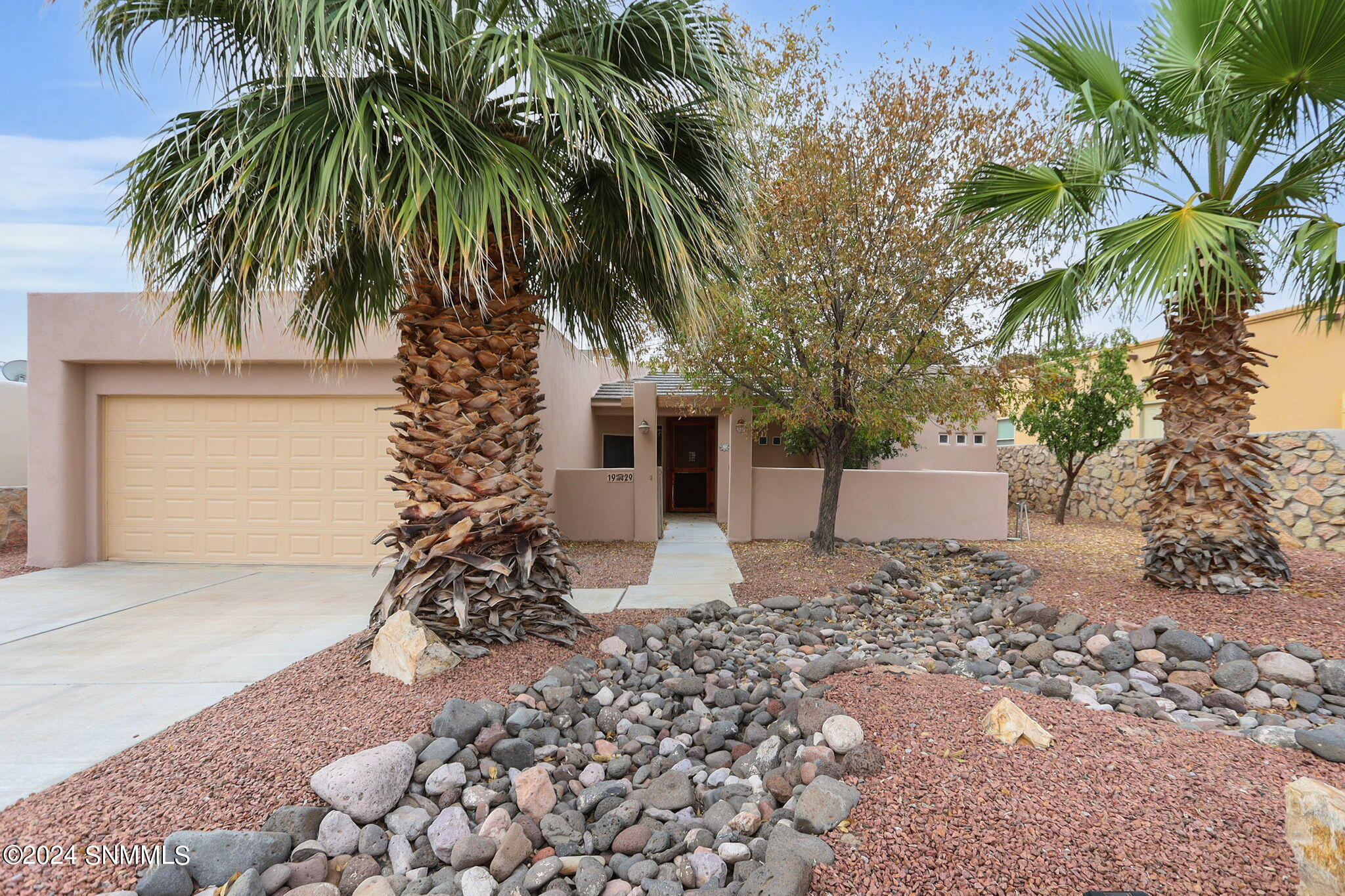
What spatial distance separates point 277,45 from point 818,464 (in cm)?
1226

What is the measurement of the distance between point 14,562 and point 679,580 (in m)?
9.69

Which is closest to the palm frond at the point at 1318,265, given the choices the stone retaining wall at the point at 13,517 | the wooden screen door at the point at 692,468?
the wooden screen door at the point at 692,468

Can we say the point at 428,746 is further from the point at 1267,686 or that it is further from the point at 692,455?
the point at 692,455

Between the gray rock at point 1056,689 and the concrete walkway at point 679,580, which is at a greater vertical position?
the gray rock at point 1056,689

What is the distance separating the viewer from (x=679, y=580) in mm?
7336

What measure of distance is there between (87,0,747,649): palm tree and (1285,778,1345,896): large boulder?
3.41m

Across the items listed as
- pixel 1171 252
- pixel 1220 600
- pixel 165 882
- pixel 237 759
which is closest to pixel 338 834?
pixel 165 882

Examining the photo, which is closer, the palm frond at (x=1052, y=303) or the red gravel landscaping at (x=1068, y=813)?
the red gravel landscaping at (x=1068, y=813)

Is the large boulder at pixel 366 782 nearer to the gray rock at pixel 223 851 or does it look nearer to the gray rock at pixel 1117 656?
the gray rock at pixel 223 851

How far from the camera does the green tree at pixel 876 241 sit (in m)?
6.72

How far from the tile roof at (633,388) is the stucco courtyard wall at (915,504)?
232 cm

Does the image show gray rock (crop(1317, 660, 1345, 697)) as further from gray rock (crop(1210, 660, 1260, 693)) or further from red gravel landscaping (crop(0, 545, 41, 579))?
red gravel landscaping (crop(0, 545, 41, 579))

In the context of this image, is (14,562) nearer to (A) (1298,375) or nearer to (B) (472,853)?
(B) (472,853)

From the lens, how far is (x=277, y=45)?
3223 millimetres
